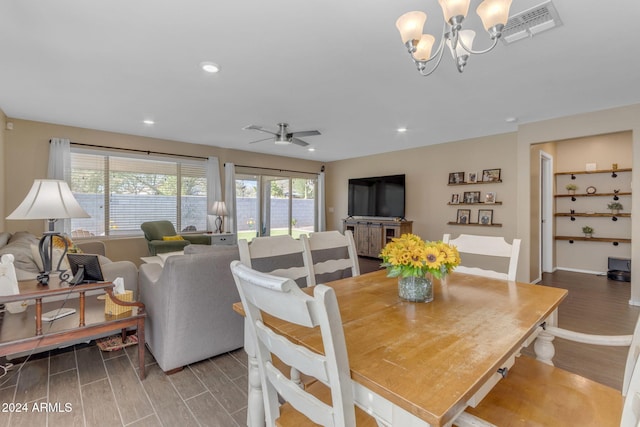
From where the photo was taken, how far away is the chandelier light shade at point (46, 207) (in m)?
1.89

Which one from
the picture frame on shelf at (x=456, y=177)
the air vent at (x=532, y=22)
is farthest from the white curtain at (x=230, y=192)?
the air vent at (x=532, y=22)

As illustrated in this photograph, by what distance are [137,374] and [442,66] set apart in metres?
3.44

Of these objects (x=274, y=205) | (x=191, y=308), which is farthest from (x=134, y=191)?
(x=191, y=308)

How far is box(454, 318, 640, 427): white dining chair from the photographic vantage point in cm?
92

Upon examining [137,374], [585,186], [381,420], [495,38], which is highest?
[495,38]

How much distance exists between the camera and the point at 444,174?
5.77 meters

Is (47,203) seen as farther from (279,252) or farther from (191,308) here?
(279,252)

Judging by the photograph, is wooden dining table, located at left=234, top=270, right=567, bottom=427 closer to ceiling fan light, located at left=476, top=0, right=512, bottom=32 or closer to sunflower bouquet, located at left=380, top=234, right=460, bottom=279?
sunflower bouquet, located at left=380, top=234, right=460, bottom=279

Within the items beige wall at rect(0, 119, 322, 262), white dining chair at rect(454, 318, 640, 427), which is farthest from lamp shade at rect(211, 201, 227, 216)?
white dining chair at rect(454, 318, 640, 427)

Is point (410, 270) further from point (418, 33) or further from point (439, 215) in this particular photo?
point (439, 215)

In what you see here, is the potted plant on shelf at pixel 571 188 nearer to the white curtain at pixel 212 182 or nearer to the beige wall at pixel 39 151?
the white curtain at pixel 212 182

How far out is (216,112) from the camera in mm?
3922

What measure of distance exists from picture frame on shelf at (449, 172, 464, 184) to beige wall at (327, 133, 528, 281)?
0.27ft

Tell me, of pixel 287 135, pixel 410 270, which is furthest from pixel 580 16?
pixel 287 135
